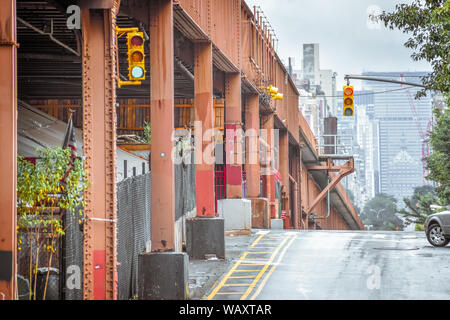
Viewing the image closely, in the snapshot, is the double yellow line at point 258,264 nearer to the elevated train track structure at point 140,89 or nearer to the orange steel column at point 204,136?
the elevated train track structure at point 140,89

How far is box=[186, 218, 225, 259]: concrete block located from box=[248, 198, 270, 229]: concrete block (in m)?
10.6

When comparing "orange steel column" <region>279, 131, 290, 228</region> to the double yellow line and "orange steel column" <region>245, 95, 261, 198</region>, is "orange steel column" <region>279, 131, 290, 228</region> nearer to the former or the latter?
"orange steel column" <region>245, 95, 261, 198</region>

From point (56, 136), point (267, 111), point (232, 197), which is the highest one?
point (267, 111)

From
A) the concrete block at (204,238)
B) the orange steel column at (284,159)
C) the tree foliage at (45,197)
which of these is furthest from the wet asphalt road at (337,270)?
the orange steel column at (284,159)

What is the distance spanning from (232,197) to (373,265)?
9.22 meters

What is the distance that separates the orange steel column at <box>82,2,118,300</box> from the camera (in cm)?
1142

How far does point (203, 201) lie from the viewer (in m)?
20.0

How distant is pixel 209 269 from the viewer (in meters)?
17.7

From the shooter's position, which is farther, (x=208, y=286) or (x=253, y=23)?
(x=253, y=23)

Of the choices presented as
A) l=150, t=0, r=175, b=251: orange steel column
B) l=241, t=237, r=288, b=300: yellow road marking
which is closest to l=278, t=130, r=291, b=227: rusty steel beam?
l=241, t=237, r=288, b=300: yellow road marking

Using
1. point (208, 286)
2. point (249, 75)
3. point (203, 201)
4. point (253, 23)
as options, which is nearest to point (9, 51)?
point (208, 286)

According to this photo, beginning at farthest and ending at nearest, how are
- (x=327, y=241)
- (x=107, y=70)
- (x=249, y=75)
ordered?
1. (x=249, y=75)
2. (x=327, y=241)
3. (x=107, y=70)

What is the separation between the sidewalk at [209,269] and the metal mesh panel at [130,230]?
137 centimetres
